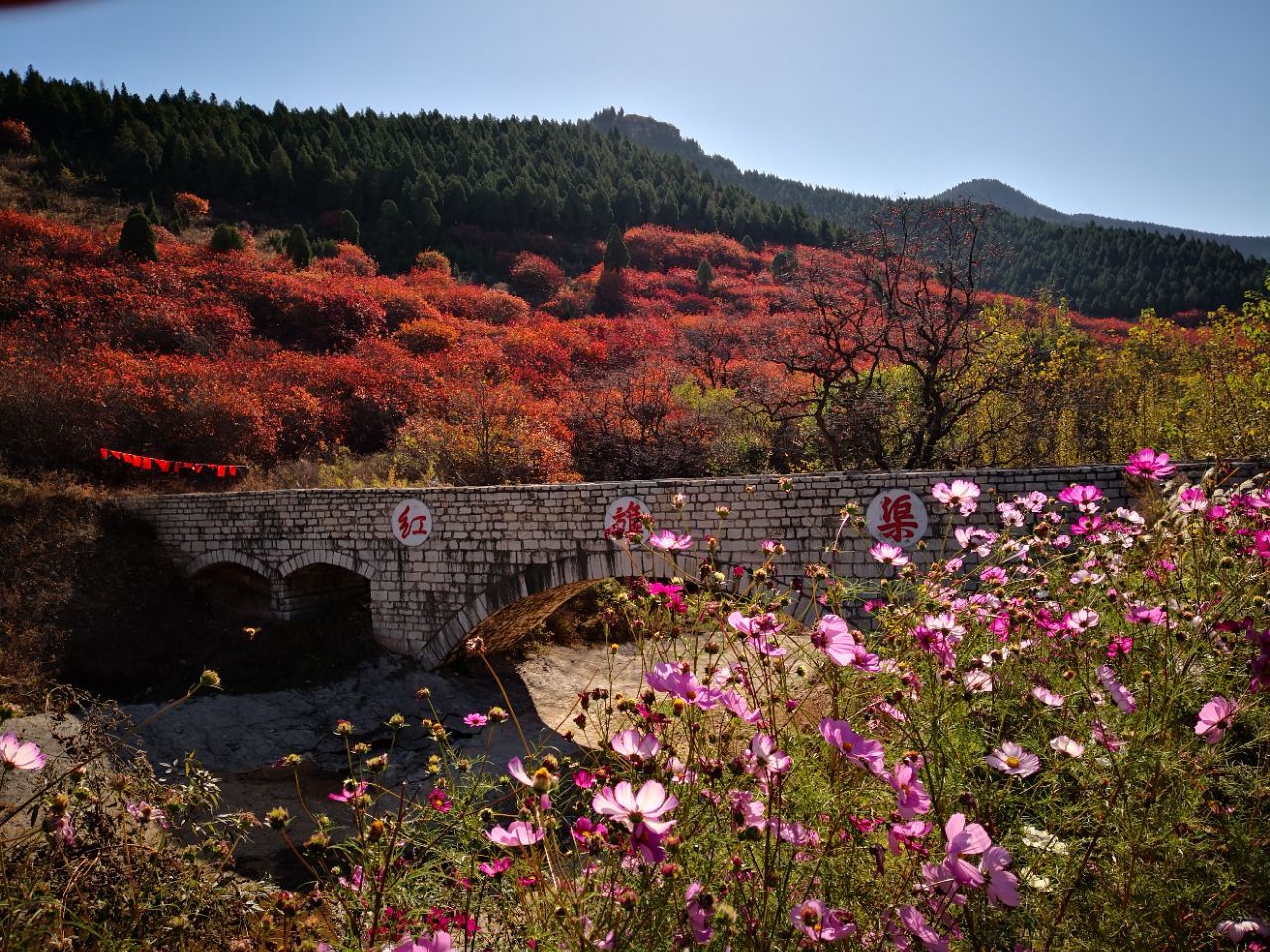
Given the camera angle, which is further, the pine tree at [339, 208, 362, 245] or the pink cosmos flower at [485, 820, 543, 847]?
the pine tree at [339, 208, 362, 245]

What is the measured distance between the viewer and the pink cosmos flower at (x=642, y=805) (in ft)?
4.57

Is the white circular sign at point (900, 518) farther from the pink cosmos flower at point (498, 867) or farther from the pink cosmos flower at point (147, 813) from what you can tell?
the pink cosmos flower at point (147, 813)

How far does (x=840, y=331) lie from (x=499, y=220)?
3140cm

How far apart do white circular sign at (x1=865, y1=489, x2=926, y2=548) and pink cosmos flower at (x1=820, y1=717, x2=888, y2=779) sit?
21.4 feet

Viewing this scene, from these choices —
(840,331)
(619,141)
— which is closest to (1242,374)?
(840,331)

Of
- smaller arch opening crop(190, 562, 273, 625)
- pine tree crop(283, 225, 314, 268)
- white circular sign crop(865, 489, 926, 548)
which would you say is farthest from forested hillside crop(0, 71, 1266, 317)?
white circular sign crop(865, 489, 926, 548)

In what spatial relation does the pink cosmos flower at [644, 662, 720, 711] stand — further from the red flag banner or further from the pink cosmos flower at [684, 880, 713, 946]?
the red flag banner

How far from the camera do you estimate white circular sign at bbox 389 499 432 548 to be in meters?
11.7

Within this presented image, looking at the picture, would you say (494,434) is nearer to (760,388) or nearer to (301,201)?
(760,388)

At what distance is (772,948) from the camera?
168cm

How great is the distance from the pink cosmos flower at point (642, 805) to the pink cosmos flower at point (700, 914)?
0.20 metres

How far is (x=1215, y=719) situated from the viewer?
164 cm

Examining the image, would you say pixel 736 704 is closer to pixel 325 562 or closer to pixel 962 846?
pixel 962 846

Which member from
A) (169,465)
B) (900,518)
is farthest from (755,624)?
(169,465)
